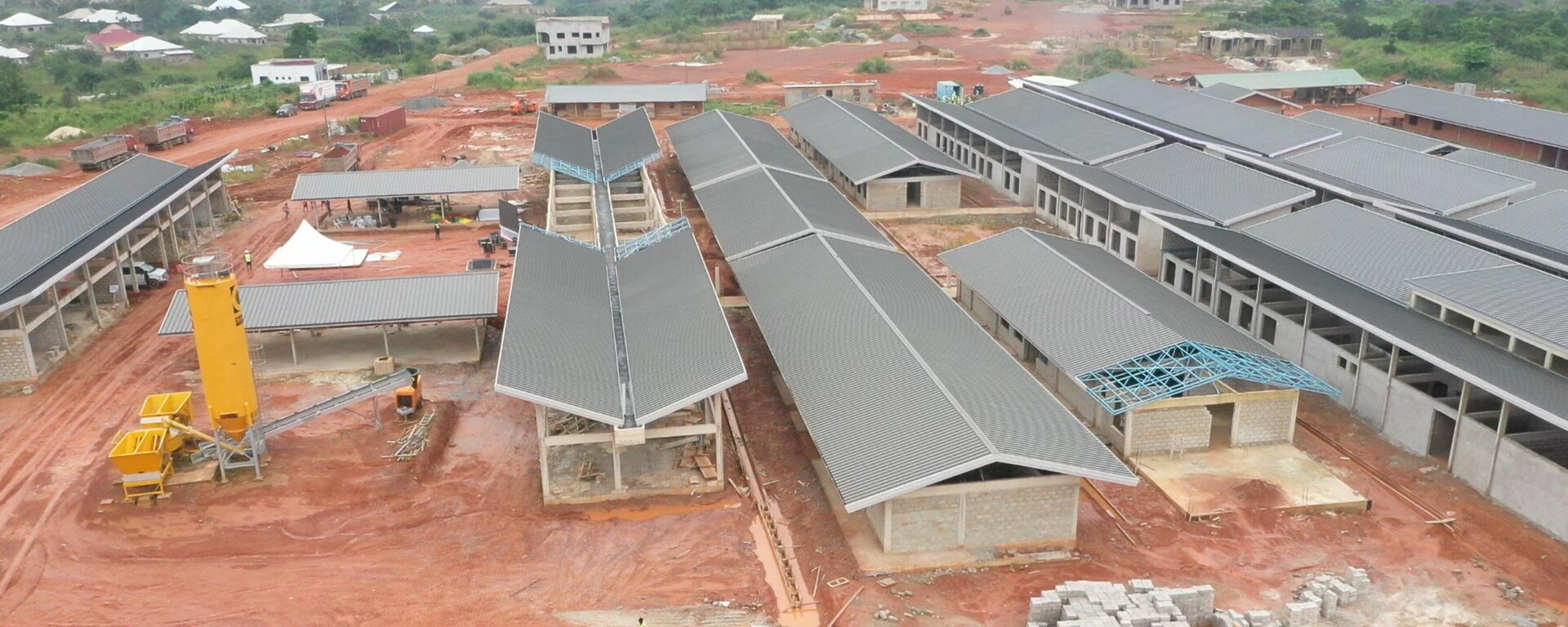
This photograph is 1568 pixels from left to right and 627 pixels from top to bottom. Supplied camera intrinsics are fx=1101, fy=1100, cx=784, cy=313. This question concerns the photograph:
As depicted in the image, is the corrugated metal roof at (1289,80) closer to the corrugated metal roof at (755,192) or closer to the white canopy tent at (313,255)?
the corrugated metal roof at (755,192)

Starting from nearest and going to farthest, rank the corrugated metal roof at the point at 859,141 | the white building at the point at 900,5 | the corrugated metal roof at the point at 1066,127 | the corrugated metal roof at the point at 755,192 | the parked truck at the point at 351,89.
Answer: the corrugated metal roof at the point at 755,192, the corrugated metal roof at the point at 859,141, the corrugated metal roof at the point at 1066,127, the parked truck at the point at 351,89, the white building at the point at 900,5

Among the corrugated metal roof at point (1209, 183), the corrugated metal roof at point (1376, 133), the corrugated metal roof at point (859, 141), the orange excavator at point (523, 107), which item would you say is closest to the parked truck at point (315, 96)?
the orange excavator at point (523, 107)

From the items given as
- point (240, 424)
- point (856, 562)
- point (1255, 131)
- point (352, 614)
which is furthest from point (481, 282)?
point (1255, 131)

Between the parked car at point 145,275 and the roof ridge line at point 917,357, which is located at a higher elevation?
the roof ridge line at point 917,357

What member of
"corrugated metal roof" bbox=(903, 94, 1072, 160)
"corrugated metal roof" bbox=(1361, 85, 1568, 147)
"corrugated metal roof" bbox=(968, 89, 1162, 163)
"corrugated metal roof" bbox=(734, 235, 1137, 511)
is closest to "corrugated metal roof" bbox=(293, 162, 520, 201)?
"corrugated metal roof" bbox=(734, 235, 1137, 511)

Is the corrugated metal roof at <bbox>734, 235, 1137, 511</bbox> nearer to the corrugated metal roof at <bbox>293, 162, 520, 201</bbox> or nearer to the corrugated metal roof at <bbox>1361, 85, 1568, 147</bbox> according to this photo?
the corrugated metal roof at <bbox>293, 162, 520, 201</bbox>

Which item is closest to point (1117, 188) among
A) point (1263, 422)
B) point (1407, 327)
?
point (1407, 327)
